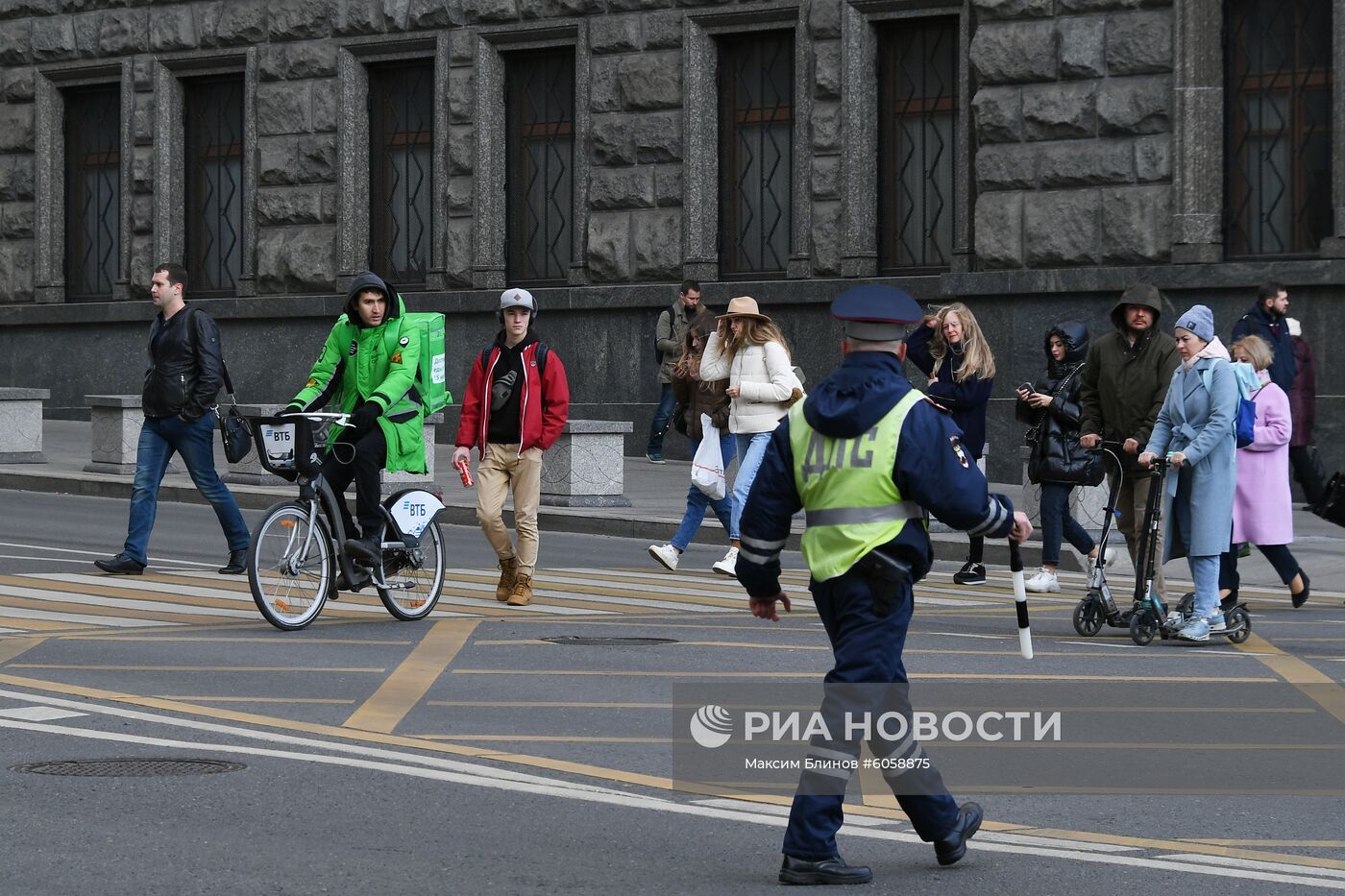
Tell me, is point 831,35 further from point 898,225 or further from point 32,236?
point 32,236

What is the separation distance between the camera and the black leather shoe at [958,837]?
252 inches

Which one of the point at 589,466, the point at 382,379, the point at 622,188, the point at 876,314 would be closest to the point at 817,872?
the point at 876,314

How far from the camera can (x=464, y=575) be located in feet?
49.2

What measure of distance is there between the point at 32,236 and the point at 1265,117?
15.5m

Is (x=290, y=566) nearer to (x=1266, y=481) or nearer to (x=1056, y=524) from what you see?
(x=1056, y=524)

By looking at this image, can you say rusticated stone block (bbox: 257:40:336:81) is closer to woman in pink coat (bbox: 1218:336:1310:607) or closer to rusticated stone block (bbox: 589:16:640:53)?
rusticated stone block (bbox: 589:16:640:53)

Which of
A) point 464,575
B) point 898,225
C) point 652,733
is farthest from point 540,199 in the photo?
point 652,733

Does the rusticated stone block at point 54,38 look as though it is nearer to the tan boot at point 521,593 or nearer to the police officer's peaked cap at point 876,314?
the tan boot at point 521,593

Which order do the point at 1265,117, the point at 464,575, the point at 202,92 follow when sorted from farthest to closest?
the point at 202,92, the point at 1265,117, the point at 464,575

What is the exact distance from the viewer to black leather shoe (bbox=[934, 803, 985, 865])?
21.0 ft

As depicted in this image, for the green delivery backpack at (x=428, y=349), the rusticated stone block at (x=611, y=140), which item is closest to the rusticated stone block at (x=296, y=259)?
the rusticated stone block at (x=611, y=140)

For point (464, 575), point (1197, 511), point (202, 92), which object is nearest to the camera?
point (1197, 511)

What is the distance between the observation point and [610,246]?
980 inches

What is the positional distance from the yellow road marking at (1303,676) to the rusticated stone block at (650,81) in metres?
13.5
